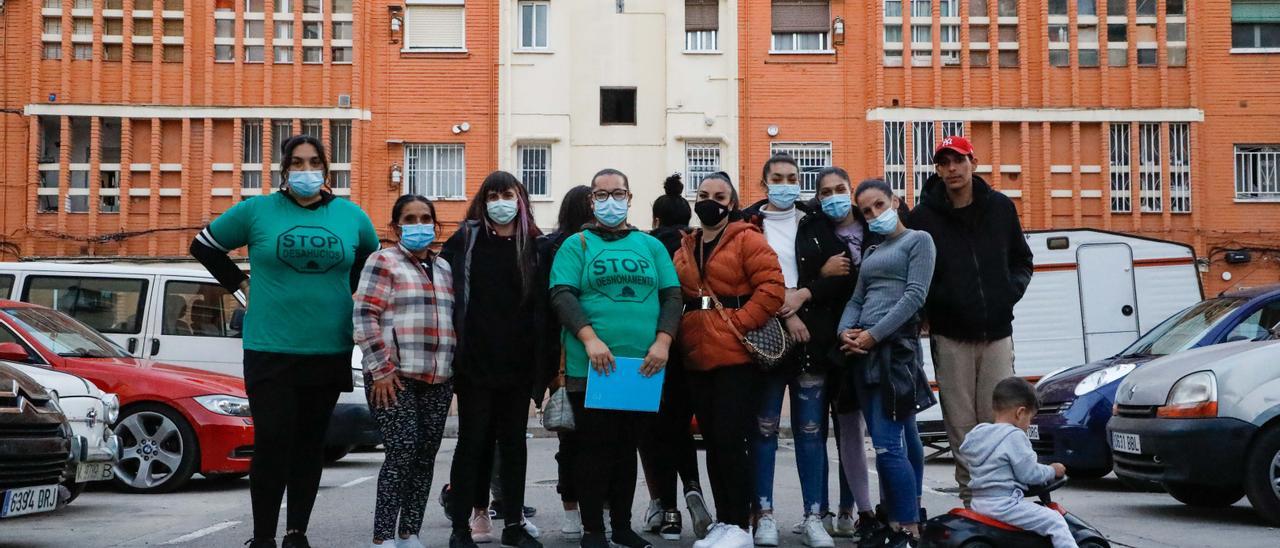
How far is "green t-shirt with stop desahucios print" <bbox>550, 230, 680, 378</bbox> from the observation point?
7.39 metres

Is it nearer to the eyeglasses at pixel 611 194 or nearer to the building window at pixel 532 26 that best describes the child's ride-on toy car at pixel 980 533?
the eyeglasses at pixel 611 194

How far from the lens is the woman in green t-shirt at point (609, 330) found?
7352 mm

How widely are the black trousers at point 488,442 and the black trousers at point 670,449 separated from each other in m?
0.94

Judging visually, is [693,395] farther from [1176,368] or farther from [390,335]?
[1176,368]

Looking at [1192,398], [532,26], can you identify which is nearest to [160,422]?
[1192,398]

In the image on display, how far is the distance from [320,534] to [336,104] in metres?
24.9

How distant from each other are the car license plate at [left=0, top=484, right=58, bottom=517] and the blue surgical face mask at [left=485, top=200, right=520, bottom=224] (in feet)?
9.39

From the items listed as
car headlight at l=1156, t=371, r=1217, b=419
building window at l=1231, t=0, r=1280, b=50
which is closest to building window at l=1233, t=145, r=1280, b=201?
building window at l=1231, t=0, r=1280, b=50

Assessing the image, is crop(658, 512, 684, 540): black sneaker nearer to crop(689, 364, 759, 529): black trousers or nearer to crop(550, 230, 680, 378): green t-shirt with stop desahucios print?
crop(689, 364, 759, 529): black trousers

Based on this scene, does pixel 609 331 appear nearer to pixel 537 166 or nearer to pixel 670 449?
pixel 670 449

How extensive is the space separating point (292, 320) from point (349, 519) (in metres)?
3.02

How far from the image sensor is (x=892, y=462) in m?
7.41

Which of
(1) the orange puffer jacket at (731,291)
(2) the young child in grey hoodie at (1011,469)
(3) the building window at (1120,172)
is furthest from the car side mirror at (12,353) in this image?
(3) the building window at (1120,172)

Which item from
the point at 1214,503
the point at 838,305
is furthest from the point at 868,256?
the point at 1214,503
